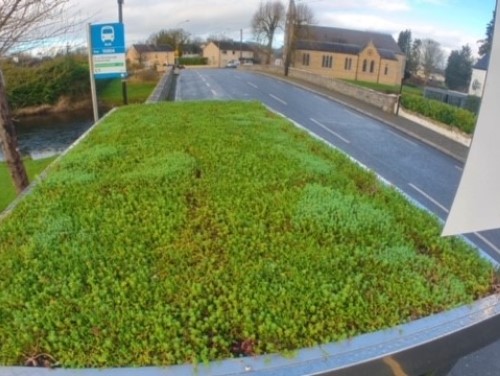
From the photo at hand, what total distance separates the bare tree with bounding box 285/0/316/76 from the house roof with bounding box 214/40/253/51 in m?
53.2

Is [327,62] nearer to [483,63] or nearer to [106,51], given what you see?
[106,51]

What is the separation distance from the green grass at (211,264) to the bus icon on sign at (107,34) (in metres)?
7.55

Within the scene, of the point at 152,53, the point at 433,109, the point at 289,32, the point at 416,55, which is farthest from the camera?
the point at 152,53

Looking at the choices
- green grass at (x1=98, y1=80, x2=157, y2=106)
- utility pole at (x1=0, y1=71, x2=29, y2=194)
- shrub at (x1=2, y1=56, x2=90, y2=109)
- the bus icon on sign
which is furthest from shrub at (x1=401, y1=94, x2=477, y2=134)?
green grass at (x1=98, y1=80, x2=157, y2=106)

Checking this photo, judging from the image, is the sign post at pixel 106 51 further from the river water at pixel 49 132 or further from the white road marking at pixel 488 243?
the white road marking at pixel 488 243

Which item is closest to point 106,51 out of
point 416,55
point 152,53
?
point 416,55

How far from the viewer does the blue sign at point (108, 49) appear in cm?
1049

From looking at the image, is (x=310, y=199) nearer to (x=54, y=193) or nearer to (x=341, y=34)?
(x=54, y=193)

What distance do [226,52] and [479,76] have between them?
93.7 metres

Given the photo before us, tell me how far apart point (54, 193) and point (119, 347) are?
2194 mm

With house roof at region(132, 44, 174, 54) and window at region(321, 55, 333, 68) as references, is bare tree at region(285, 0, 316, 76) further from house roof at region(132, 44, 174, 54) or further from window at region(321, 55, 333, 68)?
house roof at region(132, 44, 174, 54)

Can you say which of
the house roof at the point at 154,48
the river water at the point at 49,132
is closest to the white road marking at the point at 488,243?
the river water at the point at 49,132

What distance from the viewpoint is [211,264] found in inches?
94.3

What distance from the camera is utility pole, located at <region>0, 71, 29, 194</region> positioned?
19.6 feet
